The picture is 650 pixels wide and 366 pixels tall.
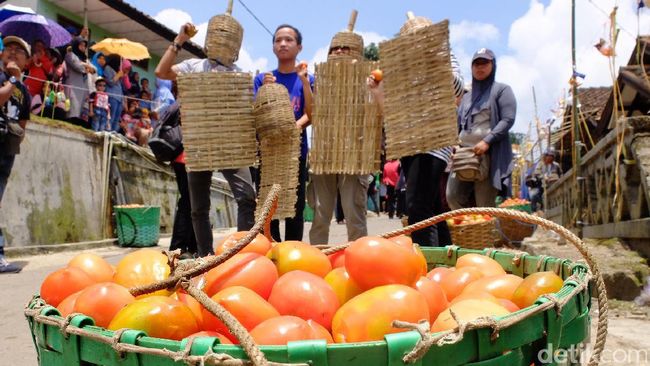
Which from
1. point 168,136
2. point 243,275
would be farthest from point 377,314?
point 168,136

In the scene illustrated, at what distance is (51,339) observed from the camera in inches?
37.6

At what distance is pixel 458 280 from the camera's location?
4.73 feet

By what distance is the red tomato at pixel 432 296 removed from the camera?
3.98 feet

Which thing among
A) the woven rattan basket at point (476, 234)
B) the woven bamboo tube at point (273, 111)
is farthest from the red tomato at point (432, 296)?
the woven rattan basket at point (476, 234)

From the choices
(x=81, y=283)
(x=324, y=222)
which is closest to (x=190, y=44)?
(x=324, y=222)

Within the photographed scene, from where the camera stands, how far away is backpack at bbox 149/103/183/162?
468 centimetres

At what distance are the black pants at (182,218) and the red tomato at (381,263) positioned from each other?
12.9 feet

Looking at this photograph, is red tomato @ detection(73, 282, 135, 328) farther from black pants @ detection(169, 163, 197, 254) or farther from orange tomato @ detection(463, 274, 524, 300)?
black pants @ detection(169, 163, 197, 254)

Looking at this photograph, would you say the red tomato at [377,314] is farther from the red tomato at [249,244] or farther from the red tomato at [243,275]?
the red tomato at [249,244]

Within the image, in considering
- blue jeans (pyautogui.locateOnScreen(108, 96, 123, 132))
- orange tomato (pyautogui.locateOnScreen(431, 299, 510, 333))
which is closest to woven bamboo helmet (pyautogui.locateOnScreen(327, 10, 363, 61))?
orange tomato (pyautogui.locateOnScreen(431, 299, 510, 333))

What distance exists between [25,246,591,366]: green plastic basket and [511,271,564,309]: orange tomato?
55 mm

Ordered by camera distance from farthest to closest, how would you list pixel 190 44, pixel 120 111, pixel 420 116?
pixel 190 44
pixel 120 111
pixel 420 116

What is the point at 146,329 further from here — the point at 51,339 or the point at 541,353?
the point at 541,353

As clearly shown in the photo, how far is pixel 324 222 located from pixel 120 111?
765 cm
